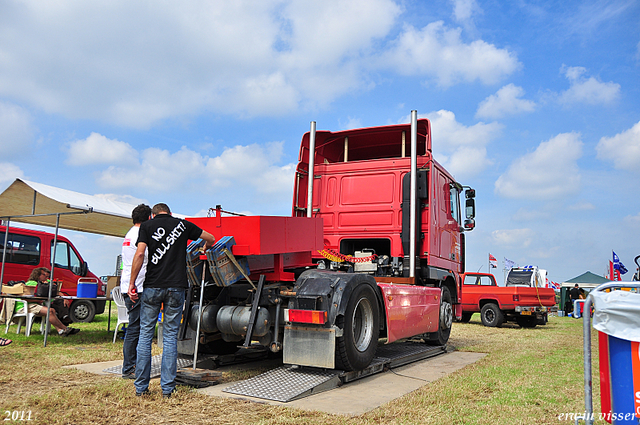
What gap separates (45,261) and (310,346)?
31.8 feet

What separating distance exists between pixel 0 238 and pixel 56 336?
365 cm

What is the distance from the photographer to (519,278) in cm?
2041

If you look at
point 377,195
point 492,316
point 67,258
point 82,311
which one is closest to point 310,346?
point 377,195

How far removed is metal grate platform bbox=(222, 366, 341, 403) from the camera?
4.40 m

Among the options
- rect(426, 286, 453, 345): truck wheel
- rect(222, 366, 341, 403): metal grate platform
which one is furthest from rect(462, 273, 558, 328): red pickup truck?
rect(222, 366, 341, 403): metal grate platform

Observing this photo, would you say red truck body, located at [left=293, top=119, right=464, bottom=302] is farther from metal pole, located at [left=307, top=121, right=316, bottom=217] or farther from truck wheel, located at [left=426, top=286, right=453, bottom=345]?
truck wheel, located at [left=426, top=286, right=453, bottom=345]

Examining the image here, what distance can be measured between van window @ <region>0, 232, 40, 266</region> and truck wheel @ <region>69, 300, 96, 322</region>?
1441 millimetres

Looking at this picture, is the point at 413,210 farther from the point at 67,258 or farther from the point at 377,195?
the point at 67,258

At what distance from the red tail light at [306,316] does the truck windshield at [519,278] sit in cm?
1756

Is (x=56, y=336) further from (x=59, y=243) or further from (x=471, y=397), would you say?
(x=471, y=397)

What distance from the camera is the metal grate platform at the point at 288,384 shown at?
173 inches

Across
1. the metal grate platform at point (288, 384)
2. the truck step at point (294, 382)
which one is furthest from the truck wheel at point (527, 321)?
the metal grate platform at point (288, 384)

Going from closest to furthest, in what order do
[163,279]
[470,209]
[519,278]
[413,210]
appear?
[163,279] < [413,210] < [470,209] < [519,278]

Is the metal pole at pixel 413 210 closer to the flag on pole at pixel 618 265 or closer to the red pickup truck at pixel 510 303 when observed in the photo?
the red pickup truck at pixel 510 303
